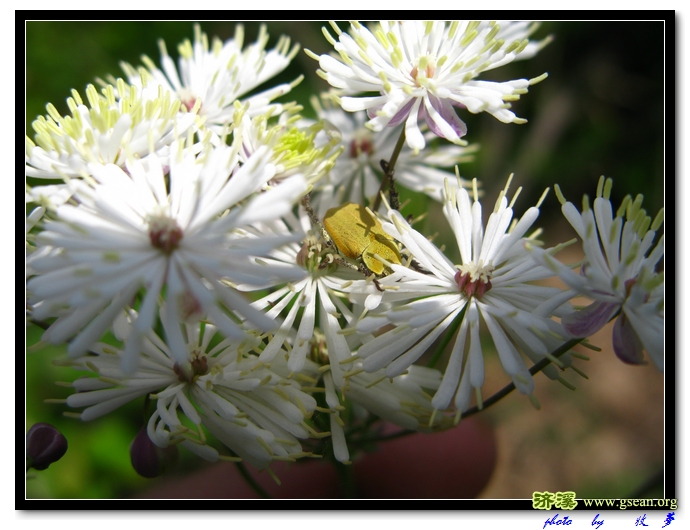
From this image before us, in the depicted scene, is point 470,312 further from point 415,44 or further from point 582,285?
point 415,44

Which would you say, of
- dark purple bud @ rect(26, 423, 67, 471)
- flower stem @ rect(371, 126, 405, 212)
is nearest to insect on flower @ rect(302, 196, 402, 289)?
flower stem @ rect(371, 126, 405, 212)

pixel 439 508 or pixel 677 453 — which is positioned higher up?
pixel 677 453

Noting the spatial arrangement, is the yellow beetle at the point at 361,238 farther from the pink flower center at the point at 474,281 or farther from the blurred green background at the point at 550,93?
the blurred green background at the point at 550,93

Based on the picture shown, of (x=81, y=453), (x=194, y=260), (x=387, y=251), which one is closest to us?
(x=194, y=260)

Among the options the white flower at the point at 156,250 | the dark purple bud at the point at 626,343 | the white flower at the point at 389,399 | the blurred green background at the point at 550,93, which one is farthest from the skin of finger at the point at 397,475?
the white flower at the point at 156,250

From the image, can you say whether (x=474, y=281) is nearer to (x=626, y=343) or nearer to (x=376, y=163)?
(x=626, y=343)

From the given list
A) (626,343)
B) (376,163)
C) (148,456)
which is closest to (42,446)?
(148,456)

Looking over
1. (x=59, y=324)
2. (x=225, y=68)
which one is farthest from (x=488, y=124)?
(x=59, y=324)

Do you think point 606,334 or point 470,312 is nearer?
point 470,312
